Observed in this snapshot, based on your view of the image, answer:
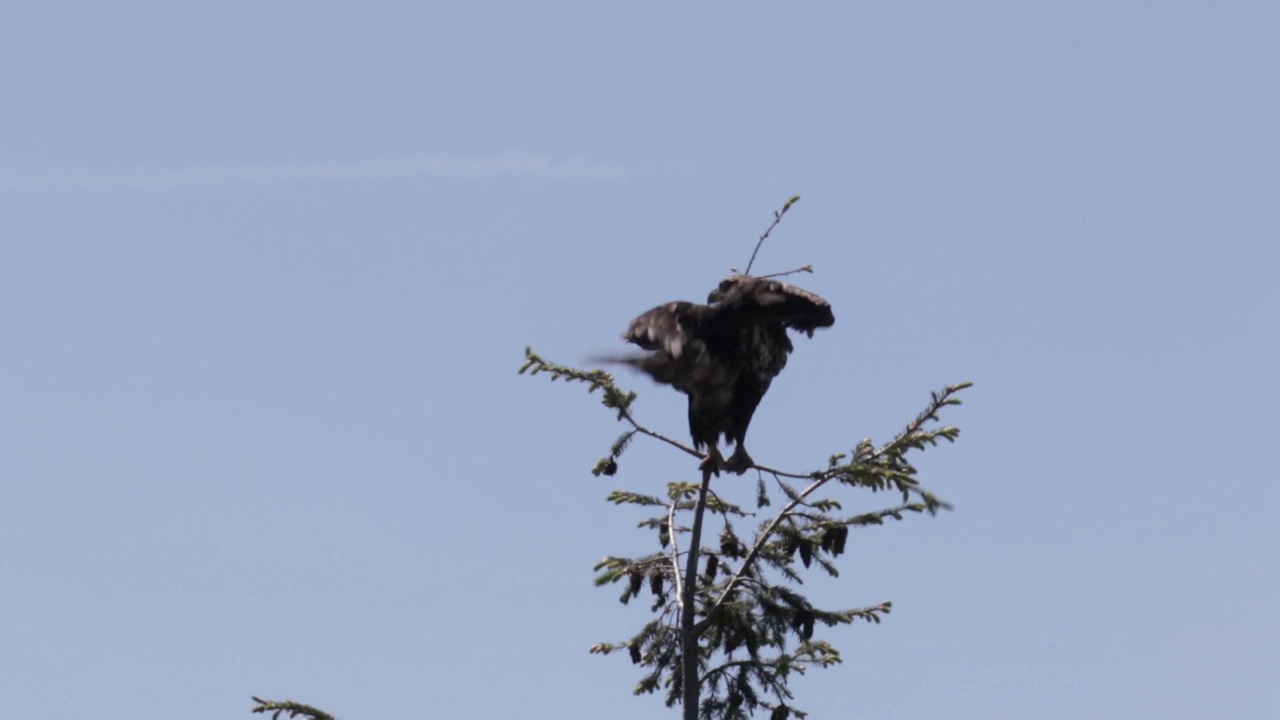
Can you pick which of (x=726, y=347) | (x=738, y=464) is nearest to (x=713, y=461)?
(x=738, y=464)

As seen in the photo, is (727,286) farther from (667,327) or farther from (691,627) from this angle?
(691,627)

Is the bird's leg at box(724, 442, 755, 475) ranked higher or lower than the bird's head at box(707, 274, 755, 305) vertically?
lower

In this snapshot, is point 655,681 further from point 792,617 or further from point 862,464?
point 862,464

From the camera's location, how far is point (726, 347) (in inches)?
432

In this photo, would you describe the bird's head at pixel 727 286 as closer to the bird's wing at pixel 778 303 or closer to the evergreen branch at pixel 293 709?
the bird's wing at pixel 778 303

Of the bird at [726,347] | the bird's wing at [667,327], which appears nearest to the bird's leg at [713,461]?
the bird at [726,347]

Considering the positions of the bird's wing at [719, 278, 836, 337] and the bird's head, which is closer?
the bird's wing at [719, 278, 836, 337]

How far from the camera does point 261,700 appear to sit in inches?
340

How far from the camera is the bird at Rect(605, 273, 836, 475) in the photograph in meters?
10.6

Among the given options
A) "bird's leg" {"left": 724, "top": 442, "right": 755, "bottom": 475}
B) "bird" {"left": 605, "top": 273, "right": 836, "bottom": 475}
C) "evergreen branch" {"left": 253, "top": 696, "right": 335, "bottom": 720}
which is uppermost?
"bird" {"left": 605, "top": 273, "right": 836, "bottom": 475}

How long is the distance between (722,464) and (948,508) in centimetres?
166

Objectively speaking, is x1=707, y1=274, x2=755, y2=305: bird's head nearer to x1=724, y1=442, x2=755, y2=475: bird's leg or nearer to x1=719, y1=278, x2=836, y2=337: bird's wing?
x1=719, y1=278, x2=836, y2=337: bird's wing

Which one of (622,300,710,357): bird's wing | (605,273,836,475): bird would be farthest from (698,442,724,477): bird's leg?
(622,300,710,357): bird's wing

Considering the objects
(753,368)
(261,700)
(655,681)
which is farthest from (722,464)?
(261,700)
